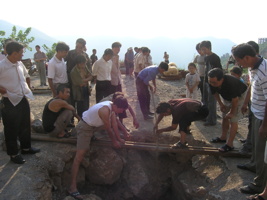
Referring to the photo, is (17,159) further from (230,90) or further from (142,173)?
(230,90)

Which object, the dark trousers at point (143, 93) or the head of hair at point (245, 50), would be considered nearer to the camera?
the head of hair at point (245, 50)

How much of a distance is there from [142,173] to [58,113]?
2271mm

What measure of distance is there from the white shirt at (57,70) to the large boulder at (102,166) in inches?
60.8

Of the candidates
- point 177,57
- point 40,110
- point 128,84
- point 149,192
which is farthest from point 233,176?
point 177,57

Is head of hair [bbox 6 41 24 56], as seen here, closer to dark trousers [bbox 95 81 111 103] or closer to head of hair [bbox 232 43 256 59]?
dark trousers [bbox 95 81 111 103]

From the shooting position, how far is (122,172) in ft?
17.9

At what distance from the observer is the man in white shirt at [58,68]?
470 centimetres

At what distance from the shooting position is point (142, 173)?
18.0 feet

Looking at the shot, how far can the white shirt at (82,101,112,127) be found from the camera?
396cm

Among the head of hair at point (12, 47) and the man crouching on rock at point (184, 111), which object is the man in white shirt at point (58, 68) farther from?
the man crouching on rock at point (184, 111)

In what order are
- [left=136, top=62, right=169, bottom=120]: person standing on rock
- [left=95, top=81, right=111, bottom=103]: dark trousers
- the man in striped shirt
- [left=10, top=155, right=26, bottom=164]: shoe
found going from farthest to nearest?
1. [left=136, top=62, right=169, bottom=120]: person standing on rock
2. [left=95, top=81, right=111, bottom=103]: dark trousers
3. [left=10, top=155, right=26, bottom=164]: shoe
4. the man in striped shirt

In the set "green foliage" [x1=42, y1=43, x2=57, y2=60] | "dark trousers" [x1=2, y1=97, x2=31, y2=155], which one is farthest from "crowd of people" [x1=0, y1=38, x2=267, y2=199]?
"green foliage" [x1=42, y1=43, x2=57, y2=60]

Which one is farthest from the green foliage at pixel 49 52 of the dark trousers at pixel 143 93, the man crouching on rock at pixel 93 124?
the man crouching on rock at pixel 93 124

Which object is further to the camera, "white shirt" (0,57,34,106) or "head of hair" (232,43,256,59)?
"white shirt" (0,57,34,106)
